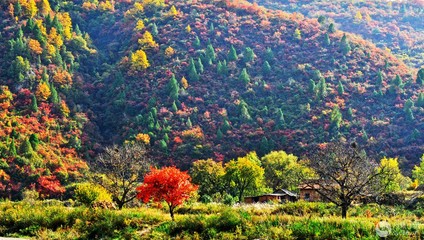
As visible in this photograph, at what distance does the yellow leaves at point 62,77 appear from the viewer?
360 feet

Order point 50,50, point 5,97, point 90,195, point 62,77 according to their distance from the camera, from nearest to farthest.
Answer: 1. point 90,195
2. point 5,97
3. point 62,77
4. point 50,50

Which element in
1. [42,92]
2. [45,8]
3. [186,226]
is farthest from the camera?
[45,8]

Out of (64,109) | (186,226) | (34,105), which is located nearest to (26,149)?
(34,105)

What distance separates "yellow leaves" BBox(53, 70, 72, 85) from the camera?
109875mm

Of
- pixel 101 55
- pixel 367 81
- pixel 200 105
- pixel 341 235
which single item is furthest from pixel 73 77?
pixel 341 235

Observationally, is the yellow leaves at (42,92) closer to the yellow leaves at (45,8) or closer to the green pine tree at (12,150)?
the green pine tree at (12,150)

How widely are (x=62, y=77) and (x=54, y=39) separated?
14457 millimetres

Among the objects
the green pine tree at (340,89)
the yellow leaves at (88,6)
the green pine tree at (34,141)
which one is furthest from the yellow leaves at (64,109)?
the yellow leaves at (88,6)

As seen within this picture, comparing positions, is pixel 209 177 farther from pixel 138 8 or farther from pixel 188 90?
pixel 138 8

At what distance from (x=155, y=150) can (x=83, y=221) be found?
214ft

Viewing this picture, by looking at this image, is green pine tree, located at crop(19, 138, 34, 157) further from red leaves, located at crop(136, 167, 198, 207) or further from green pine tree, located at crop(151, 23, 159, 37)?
green pine tree, located at crop(151, 23, 159, 37)

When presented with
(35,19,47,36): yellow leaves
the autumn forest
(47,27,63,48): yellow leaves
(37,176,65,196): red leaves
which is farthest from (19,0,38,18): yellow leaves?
(37,176,65,196): red leaves

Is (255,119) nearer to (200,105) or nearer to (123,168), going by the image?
(200,105)

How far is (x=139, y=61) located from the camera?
119 meters
